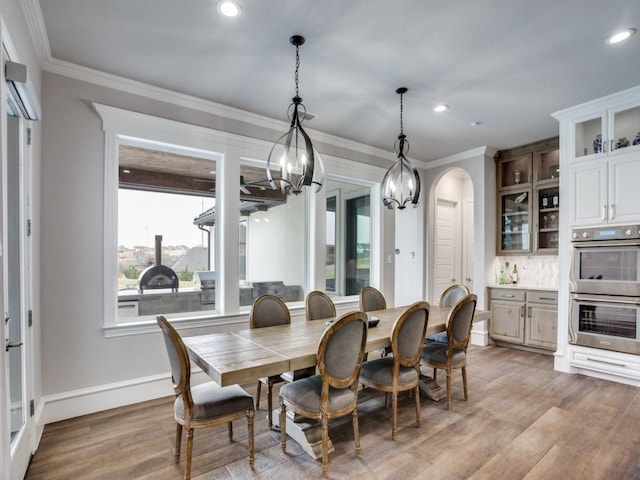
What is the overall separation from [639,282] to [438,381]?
2209 millimetres

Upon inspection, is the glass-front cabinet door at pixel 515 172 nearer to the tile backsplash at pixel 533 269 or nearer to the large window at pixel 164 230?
the tile backsplash at pixel 533 269

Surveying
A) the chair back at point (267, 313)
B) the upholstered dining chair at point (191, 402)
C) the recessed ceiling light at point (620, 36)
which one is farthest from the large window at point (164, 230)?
the recessed ceiling light at point (620, 36)

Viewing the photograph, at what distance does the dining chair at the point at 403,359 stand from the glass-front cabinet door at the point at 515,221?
3.28m

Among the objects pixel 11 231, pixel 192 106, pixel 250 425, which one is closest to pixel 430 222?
pixel 192 106

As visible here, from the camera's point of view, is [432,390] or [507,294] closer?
[432,390]

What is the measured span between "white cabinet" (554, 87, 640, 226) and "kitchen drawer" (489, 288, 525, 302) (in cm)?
132

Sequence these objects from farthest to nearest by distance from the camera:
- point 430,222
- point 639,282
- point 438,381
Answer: point 430,222 → point 438,381 → point 639,282

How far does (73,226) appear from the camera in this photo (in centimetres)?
297

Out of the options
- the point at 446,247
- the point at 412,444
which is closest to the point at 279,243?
the point at 412,444

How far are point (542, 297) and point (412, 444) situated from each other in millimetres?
3242

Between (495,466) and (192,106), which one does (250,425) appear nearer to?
(495,466)

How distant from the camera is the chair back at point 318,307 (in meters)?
3.51

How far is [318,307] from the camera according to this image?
3561 millimetres

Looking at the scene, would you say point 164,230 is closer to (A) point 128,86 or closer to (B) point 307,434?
(A) point 128,86
